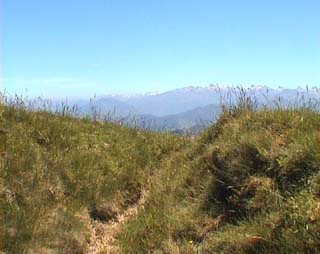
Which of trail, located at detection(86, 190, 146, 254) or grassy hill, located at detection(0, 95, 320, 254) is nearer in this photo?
grassy hill, located at detection(0, 95, 320, 254)

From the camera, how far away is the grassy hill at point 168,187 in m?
7.15

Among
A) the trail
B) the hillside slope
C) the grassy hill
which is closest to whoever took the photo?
the grassy hill

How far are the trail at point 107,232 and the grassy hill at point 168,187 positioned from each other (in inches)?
1.9

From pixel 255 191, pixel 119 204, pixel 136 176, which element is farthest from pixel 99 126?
pixel 255 191

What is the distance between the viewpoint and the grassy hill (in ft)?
23.5

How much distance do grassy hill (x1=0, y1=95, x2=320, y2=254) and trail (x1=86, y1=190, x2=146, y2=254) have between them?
47 mm

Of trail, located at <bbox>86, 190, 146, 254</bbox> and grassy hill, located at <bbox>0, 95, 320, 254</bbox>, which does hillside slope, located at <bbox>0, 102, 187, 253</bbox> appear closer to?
grassy hill, located at <bbox>0, 95, 320, 254</bbox>

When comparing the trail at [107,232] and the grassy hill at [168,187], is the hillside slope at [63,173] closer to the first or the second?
the grassy hill at [168,187]

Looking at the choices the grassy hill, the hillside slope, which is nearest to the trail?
the grassy hill

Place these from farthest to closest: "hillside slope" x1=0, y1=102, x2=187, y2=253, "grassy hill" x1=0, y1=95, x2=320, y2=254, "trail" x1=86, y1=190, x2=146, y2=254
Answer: "trail" x1=86, y1=190, x2=146, y2=254, "hillside slope" x1=0, y1=102, x2=187, y2=253, "grassy hill" x1=0, y1=95, x2=320, y2=254

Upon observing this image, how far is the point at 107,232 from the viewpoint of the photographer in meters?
10.2

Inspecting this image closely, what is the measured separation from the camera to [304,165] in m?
7.67

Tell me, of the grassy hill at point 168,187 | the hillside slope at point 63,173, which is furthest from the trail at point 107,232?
the hillside slope at point 63,173

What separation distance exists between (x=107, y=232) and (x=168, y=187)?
64.0 inches
